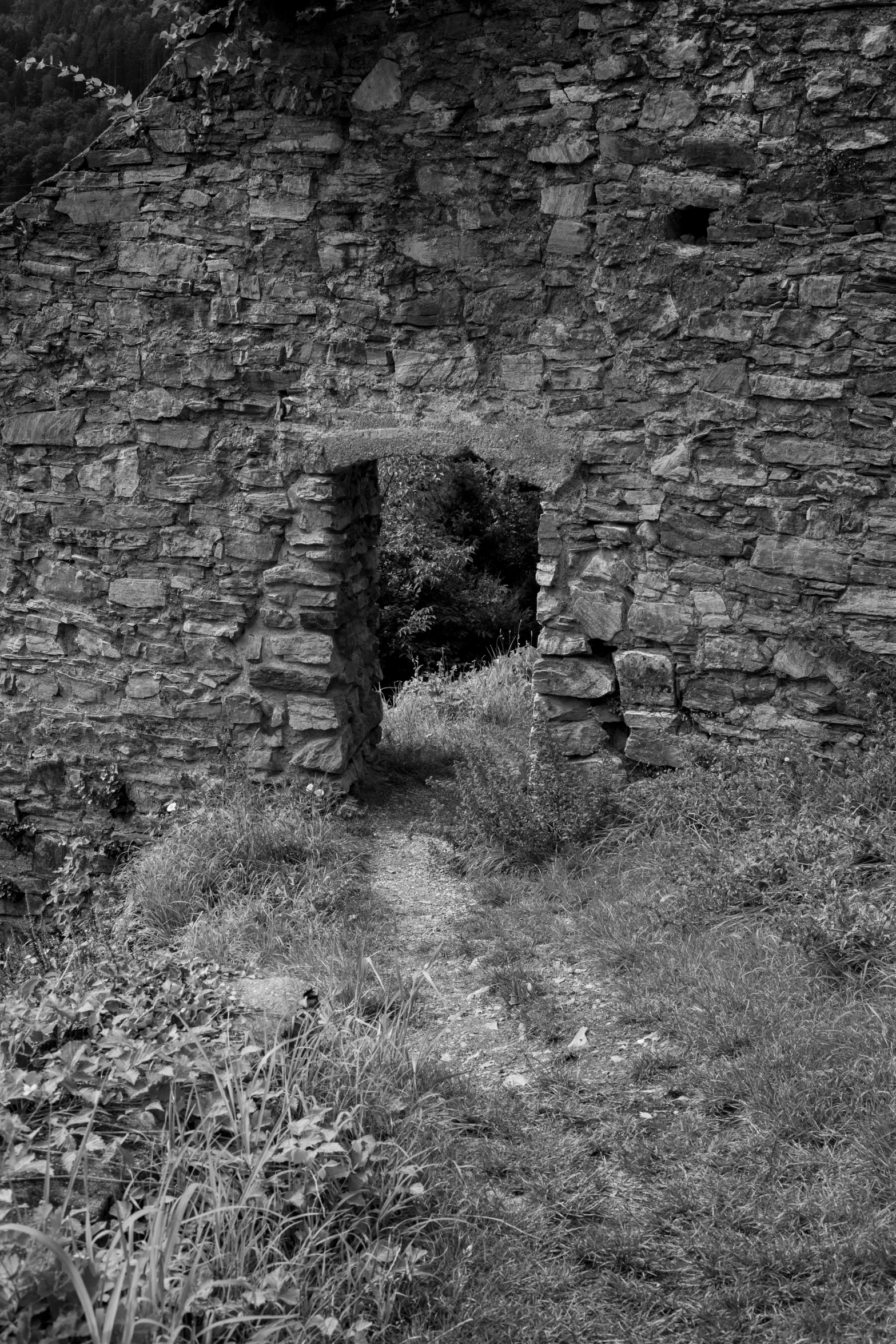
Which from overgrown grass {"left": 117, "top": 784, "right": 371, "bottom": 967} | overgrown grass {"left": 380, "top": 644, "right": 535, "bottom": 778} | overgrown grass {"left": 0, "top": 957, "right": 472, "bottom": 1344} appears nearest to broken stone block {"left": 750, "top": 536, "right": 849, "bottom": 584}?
overgrown grass {"left": 380, "top": 644, "right": 535, "bottom": 778}

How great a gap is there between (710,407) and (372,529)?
1.91 m

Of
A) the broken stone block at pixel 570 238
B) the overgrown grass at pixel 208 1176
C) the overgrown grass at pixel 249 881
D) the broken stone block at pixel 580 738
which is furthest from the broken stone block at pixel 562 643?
the overgrown grass at pixel 208 1176

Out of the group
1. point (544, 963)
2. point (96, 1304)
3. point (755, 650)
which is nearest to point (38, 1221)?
point (96, 1304)

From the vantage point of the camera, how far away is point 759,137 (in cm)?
429

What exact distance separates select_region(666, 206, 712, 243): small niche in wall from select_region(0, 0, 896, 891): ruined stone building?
23 mm

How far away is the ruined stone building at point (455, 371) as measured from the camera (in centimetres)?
434

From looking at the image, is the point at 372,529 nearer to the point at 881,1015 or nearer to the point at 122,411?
the point at 122,411

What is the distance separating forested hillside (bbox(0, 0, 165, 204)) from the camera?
5762mm

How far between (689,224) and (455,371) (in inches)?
43.2

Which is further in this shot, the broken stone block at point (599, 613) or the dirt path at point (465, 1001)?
the broken stone block at point (599, 613)

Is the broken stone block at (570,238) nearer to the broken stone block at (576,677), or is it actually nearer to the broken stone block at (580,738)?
the broken stone block at (576,677)

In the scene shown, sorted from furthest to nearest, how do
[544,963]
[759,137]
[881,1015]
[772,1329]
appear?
[759,137], [544,963], [881,1015], [772,1329]

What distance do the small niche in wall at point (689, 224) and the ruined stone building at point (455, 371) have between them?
23 mm

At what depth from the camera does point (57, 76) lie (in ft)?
19.0
